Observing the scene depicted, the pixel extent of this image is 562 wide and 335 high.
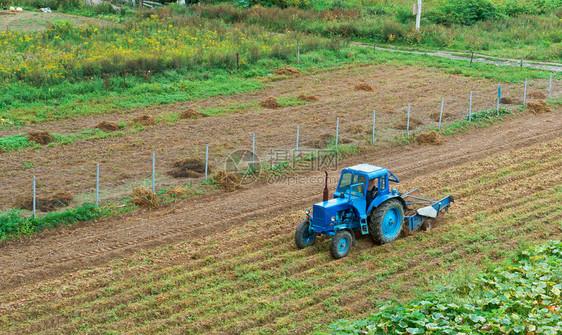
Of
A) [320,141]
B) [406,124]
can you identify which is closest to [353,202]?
[320,141]

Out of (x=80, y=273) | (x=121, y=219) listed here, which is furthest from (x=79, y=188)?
(x=80, y=273)

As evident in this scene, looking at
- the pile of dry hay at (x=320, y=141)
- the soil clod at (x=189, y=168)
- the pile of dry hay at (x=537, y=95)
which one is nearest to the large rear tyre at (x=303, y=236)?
the soil clod at (x=189, y=168)

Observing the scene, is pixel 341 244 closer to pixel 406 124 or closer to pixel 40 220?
pixel 40 220

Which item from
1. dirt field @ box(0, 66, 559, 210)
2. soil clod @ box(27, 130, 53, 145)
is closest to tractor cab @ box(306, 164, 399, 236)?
dirt field @ box(0, 66, 559, 210)

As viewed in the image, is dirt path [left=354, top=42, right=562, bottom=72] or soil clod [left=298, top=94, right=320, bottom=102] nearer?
soil clod [left=298, top=94, right=320, bottom=102]

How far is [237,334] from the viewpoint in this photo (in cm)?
1102

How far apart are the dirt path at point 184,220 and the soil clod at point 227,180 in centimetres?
29

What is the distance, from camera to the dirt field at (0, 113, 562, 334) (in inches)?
457

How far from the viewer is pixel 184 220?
53.7 feet

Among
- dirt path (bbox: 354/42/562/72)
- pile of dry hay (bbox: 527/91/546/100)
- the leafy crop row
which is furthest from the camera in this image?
dirt path (bbox: 354/42/562/72)

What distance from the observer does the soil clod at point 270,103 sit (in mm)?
27263

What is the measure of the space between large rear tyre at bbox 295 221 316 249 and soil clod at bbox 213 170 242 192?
488 centimetres

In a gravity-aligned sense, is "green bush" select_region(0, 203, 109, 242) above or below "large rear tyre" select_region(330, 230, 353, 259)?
below

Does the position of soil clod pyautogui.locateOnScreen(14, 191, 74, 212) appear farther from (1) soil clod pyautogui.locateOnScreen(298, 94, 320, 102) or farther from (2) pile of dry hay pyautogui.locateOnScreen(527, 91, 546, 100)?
(2) pile of dry hay pyautogui.locateOnScreen(527, 91, 546, 100)
